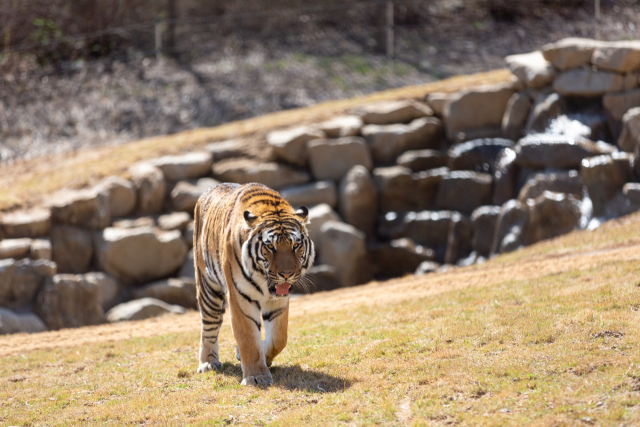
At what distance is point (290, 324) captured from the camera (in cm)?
912

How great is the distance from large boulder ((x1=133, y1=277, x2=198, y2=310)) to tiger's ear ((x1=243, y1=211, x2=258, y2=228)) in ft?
26.8

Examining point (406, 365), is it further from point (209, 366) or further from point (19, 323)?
point (19, 323)

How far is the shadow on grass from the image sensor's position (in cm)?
571

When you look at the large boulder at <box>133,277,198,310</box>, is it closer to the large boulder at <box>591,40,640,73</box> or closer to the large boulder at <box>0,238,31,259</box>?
the large boulder at <box>0,238,31,259</box>

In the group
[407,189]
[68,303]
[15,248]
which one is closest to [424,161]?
[407,189]

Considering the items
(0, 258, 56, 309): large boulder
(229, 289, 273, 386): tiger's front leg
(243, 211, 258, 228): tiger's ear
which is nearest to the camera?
(243, 211, 258, 228): tiger's ear

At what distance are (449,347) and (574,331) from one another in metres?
1.10

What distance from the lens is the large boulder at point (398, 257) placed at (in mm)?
15422

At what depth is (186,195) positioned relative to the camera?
50.9 ft

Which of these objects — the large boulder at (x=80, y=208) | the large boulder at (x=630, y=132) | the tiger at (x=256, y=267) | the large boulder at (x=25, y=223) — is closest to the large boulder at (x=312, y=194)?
the large boulder at (x=80, y=208)

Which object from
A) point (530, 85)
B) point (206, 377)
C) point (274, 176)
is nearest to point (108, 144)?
point (274, 176)

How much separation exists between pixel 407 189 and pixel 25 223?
8386mm

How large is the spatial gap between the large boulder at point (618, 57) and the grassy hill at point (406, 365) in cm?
656

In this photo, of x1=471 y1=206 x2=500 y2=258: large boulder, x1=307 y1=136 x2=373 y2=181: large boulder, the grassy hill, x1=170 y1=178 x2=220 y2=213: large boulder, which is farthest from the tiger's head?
x1=307 y1=136 x2=373 y2=181: large boulder
